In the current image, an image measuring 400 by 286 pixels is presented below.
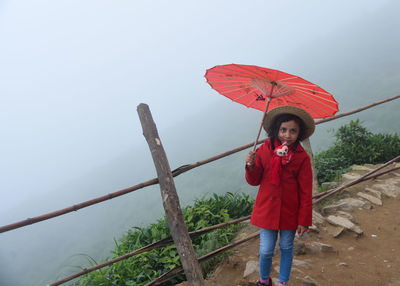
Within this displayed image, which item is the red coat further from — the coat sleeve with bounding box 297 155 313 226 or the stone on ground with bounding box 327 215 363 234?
the stone on ground with bounding box 327 215 363 234

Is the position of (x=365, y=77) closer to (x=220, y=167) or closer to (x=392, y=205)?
(x=220, y=167)

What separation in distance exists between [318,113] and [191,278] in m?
1.37

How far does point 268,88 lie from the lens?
1.67 metres

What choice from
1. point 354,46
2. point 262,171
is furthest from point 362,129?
point 354,46

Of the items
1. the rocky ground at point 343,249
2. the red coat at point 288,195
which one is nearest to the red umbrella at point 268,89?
the red coat at point 288,195

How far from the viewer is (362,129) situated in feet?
16.9

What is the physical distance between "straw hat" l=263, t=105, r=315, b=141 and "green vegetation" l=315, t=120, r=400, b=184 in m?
3.69

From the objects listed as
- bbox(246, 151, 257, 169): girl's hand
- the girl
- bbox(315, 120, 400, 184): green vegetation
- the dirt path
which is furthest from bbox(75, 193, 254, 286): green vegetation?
bbox(315, 120, 400, 184): green vegetation

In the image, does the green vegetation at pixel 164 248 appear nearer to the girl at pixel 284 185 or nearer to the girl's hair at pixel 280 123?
the girl at pixel 284 185

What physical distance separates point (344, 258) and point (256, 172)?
1.47 meters

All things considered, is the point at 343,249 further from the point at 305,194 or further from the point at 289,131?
the point at 289,131

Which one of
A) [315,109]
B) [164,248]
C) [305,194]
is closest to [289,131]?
[315,109]

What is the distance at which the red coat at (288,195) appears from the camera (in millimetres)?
1551

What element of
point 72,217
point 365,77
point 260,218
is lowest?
point 72,217
